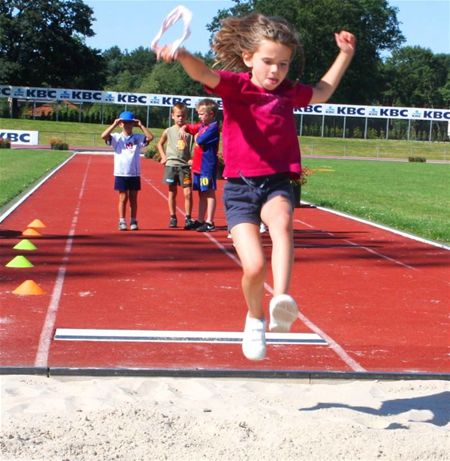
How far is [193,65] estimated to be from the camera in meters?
4.80

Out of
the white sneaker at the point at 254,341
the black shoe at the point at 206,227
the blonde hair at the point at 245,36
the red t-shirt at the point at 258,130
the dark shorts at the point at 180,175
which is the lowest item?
the black shoe at the point at 206,227

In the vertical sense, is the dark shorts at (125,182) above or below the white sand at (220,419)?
above

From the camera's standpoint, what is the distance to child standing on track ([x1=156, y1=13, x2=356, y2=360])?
511cm

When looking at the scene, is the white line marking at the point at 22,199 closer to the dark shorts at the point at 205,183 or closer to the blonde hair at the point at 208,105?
the dark shorts at the point at 205,183

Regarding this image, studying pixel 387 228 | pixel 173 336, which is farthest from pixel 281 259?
pixel 387 228

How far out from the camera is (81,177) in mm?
30703

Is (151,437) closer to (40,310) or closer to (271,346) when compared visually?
(271,346)

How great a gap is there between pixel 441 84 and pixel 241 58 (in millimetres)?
137539

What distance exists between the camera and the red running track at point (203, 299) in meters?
6.58

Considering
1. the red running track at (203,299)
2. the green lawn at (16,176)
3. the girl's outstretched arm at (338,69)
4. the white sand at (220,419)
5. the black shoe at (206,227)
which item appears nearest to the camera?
the white sand at (220,419)

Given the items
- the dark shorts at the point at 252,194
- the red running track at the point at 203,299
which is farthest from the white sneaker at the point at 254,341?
the red running track at the point at 203,299

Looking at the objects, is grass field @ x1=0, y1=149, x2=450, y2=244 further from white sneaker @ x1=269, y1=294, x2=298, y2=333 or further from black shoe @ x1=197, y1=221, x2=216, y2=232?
white sneaker @ x1=269, y1=294, x2=298, y2=333

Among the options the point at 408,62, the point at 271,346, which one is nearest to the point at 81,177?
the point at 271,346

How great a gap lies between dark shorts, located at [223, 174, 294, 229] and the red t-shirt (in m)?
0.05
